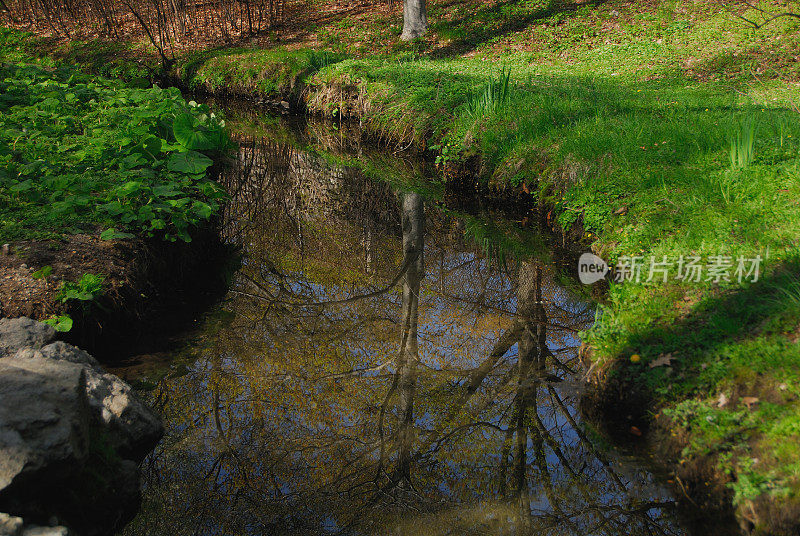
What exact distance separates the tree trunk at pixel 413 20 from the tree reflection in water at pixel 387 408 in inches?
349

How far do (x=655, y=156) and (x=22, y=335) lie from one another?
17.4 feet

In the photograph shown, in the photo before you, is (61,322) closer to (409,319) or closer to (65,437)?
(65,437)

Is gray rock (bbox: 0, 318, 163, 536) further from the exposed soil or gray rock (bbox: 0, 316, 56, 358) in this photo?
the exposed soil

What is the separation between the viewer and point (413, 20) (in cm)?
1418

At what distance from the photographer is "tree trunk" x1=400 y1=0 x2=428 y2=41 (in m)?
14.1

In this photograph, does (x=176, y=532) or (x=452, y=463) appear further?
(x=452, y=463)

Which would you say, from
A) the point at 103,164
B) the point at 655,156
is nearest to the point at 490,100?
the point at 655,156

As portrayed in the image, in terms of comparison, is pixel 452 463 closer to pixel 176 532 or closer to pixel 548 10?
pixel 176 532

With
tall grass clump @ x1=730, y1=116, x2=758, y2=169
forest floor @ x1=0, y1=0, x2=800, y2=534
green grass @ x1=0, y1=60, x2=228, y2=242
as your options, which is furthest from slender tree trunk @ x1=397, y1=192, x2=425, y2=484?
tall grass clump @ x1=730, y1=116, x2=758, y2=169

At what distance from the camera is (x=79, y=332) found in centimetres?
459

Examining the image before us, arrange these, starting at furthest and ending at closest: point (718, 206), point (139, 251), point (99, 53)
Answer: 1. point (99, 53)
2. point (139, 251)
3. point (718, 206)

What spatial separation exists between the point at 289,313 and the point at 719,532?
355 cm

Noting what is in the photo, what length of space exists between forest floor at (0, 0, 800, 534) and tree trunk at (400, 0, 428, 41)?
394 mm

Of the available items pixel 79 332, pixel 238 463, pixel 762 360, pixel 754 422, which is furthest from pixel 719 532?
pixel 79 332
